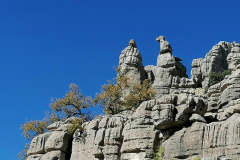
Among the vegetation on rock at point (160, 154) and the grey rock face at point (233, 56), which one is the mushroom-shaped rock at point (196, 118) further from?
the grey rock face at point (233, 56)

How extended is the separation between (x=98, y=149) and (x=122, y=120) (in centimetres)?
275

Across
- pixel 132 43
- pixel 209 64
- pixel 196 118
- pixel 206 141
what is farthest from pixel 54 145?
pixel 209 64

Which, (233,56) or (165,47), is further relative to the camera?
(233,56)

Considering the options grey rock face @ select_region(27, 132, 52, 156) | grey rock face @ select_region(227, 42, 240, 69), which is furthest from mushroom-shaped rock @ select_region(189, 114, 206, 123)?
grey rock face @ select_region(227, 42, 240, 69)

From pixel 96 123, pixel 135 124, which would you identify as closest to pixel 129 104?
pixel 96 123

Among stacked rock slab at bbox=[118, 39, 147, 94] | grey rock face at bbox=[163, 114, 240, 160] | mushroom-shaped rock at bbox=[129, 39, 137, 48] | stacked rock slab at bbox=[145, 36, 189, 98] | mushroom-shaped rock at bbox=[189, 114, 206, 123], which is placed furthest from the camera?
mushroom-shaped rock at bbox=[129, 39, 137, 48]

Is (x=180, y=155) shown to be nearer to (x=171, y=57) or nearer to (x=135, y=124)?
(x=135, y=124)

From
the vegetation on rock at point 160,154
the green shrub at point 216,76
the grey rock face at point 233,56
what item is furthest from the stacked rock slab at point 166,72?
the vegetation on rock at point 160,154

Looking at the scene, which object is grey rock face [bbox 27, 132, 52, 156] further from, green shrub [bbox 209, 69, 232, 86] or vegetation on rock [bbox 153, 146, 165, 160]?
green shrub [bbox 209, 69, 232, 86]

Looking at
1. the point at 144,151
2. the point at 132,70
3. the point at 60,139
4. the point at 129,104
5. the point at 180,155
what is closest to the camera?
the point at 180,155

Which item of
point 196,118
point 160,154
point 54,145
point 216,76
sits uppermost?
point 216,76

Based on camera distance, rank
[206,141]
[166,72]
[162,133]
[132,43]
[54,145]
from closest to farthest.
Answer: [206,141] < [162,133] < [54,145] < [166,72] < [132,43]

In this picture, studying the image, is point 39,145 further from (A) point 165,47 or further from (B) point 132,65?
(A) point 165,47

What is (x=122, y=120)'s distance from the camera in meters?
29.4
